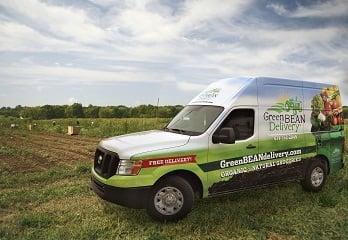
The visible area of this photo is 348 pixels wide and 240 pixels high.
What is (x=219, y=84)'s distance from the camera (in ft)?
25.7

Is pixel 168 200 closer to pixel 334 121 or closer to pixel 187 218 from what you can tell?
pixel 187 218

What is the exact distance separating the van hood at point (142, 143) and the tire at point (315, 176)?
133 inches

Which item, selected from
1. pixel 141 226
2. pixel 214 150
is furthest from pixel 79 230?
pixel 214 150

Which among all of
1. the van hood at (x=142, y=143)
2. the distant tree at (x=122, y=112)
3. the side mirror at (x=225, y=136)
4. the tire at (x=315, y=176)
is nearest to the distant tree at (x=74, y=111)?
the distant tree at (x=122, y=112)

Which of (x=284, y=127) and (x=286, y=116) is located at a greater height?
(x=286, y=116)

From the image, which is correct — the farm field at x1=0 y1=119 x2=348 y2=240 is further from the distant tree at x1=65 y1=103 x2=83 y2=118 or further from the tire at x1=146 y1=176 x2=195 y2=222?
the distant tree at x1=65 y1=103 x2=83 y2=118

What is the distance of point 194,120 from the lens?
735 cm

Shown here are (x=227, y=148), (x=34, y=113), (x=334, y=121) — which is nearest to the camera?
(x=227, y=148)

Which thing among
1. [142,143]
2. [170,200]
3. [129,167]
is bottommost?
[170,200]

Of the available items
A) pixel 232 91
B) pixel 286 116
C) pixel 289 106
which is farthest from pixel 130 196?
pixel 289 106

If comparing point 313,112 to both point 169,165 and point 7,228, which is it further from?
point 7,228

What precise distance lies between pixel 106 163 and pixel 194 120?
6.28 feet

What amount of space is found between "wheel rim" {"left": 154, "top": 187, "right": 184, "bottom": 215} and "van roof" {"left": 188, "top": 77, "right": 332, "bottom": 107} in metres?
1.95

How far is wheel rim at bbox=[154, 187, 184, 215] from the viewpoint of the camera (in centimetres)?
618
